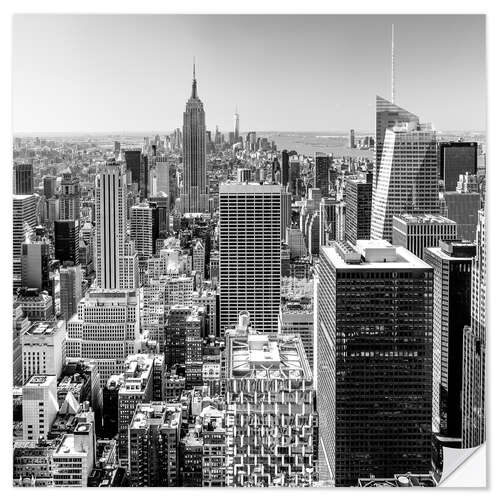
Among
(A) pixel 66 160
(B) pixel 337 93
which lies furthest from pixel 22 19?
(B) pixel 337 93

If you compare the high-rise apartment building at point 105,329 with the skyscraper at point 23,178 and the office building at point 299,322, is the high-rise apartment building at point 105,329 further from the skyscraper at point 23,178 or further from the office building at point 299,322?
the office building at point 299,322

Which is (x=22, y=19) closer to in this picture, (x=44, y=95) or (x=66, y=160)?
(x=44, y=95)

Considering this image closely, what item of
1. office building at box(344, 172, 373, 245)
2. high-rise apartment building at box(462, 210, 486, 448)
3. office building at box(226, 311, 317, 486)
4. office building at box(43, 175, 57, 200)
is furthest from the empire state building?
high-rise apartment building at box(462, 210, 486, 448)

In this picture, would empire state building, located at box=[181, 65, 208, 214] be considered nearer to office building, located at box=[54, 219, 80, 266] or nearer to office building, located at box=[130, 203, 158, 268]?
office building, located at box=[130, 203, 158, 268]

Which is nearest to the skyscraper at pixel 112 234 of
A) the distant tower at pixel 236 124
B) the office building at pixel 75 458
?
the distant tower at pixel 236 124

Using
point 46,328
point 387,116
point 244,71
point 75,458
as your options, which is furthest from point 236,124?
point 75,458

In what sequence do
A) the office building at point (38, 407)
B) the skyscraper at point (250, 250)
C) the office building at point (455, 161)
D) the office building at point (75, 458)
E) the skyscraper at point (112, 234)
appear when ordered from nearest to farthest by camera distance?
the office building at point (75, 458) → the office building at point (38, 407) → the office building at point (455, 161) → the skyscraper at point (112, 234) → the skyscraper at point (250, 250)
